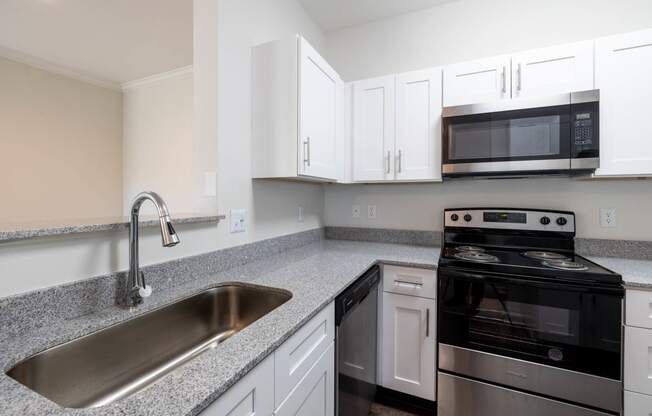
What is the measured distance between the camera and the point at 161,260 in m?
1.15

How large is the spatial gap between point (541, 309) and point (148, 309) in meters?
1.69

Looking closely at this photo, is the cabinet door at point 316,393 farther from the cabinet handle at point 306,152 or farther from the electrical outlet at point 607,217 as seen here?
the electrical outlet at point 607,217

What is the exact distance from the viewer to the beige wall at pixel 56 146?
119 inches

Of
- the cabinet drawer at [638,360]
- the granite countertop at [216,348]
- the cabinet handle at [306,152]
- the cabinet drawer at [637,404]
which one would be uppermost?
the cabinet handle at [306,152]

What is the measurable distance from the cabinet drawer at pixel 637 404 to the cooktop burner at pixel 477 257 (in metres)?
0.74

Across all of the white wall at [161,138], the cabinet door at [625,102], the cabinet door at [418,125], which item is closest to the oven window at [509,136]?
the cabinet door at [418,125]

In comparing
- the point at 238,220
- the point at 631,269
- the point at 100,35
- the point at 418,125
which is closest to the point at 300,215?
the point at 238,220

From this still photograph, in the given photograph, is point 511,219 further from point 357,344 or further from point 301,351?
point 301,351

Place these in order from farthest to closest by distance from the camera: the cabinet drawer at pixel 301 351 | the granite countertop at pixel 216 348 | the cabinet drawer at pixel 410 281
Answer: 1. the cabinet drawer at pixel 410 281
2. the cabinet drawer at pixel 301 351
3. the granite countertop at pixel 216 348

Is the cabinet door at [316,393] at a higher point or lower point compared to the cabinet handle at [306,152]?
lower

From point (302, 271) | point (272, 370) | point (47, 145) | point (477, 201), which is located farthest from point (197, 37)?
point (47, 145)

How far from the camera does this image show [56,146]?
3.36m

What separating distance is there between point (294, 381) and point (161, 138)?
3.56 metres

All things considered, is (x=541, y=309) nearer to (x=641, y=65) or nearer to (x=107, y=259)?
(x=641, y=65)
